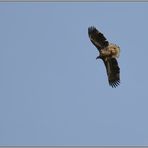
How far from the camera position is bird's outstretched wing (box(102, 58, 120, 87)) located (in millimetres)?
33688

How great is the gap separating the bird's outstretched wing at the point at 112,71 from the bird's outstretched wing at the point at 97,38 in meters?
0.80

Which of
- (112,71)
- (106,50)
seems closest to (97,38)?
(106,50)

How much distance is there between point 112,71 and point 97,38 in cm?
185

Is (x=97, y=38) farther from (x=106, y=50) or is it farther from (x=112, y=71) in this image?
(x=112, y=71)

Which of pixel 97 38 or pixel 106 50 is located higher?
pixel 97 38

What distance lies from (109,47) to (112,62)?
0.79 meters

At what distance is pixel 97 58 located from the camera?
33969 mm

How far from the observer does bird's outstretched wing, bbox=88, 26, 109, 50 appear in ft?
109

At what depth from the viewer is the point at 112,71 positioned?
112 ft

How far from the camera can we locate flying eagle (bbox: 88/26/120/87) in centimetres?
3319

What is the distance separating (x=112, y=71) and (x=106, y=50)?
1.26 meters

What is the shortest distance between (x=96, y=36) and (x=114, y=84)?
2.74 m

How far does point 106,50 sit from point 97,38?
2.21 feet

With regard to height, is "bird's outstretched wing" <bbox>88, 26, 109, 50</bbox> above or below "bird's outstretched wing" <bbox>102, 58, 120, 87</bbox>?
above
